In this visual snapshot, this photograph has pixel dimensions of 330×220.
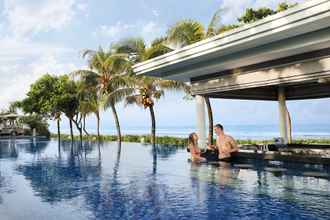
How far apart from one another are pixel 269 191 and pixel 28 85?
106ft

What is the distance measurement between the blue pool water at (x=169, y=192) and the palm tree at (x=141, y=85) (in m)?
10.0

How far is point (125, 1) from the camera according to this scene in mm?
34312

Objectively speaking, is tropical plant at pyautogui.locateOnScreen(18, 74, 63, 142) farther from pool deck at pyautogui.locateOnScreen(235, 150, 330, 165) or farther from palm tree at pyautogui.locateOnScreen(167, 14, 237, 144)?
pool deck at pyautogui.locateOnScreen(235, 150, 330, 165)

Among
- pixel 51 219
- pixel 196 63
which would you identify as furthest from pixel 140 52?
pixel 51 219

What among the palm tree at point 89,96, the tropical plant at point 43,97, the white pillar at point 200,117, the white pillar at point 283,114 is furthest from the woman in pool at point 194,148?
the tropical plant at point 43,97

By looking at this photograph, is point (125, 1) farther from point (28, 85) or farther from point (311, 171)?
point (311, 171)

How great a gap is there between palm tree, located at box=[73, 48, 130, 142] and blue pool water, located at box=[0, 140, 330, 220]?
12.0 meters

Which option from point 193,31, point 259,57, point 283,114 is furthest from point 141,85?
point 259,57

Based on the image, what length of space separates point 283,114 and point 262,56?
229 inches

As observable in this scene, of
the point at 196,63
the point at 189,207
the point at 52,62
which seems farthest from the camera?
the point at 52,62

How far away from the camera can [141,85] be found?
21.8 meters

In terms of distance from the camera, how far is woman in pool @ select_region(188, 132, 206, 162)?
40.2 ft

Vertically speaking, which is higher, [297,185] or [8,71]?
[8,71]

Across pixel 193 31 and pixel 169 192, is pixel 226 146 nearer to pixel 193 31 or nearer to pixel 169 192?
pixel 169 192
